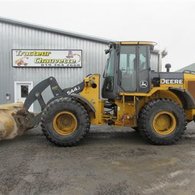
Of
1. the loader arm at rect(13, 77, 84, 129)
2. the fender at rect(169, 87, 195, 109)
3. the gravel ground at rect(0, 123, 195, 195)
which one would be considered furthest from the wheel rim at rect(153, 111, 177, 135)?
the loader arm at rect(13, 77, 84, 129)

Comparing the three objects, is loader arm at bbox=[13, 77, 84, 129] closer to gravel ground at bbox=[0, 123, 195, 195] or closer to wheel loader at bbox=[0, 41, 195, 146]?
wheel loader at bbox=[0, 41, 195, 146]

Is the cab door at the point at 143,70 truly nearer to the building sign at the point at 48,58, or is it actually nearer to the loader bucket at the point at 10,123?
the loader bucket at the point at 10,123

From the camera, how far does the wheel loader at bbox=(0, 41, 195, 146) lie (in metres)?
8.12

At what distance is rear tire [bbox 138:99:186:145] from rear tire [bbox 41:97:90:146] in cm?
143

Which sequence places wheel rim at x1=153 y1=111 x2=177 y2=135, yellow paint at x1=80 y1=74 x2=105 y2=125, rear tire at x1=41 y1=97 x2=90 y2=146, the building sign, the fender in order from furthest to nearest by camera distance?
the building sign → the fender → yellow paint at x1=80 y1=74 x2=105 y2=125 → wheel rim at x1=153 y1=111 x2=177 y2=135 → rear tire at x1=41 y1=97 x2=90 y2=146

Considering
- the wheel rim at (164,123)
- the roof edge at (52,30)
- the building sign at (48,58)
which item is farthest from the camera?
the building sign at (48,58)

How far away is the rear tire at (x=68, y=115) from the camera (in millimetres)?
8070

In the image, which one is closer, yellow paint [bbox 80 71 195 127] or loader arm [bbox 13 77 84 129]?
yellow paint [bbox 80 71 195 127]

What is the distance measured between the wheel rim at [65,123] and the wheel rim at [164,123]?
2.02 m

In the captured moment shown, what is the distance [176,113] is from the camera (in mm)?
8344

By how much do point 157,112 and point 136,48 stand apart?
1.73 metres

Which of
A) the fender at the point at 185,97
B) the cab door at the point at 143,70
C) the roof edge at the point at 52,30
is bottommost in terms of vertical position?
the fender at the point at 185,97

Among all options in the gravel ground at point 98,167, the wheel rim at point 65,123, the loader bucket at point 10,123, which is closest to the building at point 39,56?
the loader bucket at point 10,123

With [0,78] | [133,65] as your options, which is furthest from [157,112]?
[0,78]
